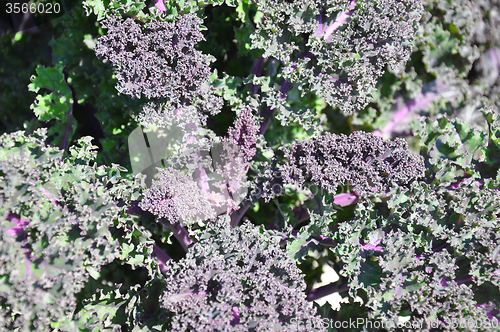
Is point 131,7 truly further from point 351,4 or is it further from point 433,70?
point 433,70

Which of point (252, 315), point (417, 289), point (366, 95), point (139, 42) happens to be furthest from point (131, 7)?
point (417, 289)

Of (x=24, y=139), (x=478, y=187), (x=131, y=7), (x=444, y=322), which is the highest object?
(x=131, y=7)

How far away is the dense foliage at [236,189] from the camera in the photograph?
203 cm

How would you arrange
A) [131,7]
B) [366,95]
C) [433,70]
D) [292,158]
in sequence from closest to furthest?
[131,7] → [292,158] → [366,95] → [433,70]

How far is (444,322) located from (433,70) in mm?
2129

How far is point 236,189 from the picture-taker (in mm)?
2557

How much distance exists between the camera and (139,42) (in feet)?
7.29

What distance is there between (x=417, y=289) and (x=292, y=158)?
0.93 meters

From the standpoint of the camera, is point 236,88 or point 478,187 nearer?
point 478,187

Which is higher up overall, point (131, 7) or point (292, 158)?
point (131, 7)

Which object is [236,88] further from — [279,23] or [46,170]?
[46,170]

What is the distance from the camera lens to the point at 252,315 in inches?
81.1

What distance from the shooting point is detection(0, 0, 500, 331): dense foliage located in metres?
2.03

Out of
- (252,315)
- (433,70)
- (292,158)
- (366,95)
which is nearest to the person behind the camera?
(252,315)
